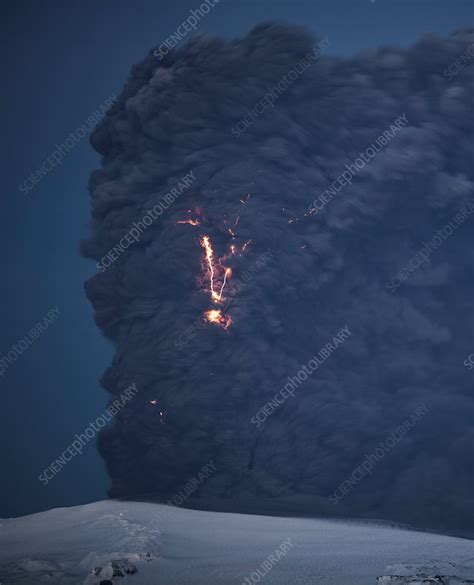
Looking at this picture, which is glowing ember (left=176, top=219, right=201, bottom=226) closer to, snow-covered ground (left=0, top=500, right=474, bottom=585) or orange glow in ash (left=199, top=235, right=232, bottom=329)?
orange glow in ash (left=199, top=235, right=232, bottom=329)

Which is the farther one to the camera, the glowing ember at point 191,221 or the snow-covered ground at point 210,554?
the glowing ember at point 191,221

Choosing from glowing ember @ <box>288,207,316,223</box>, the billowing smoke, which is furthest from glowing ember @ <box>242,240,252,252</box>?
glowing ember @ <box>288,207,316,223</box>

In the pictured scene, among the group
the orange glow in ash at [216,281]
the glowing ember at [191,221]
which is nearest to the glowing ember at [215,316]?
the orange glow in ash at [216,281]

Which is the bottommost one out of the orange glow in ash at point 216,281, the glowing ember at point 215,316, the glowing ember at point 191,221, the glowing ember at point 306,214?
the glowing ember at point 215,316

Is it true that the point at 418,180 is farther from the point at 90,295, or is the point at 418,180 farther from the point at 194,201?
the point at 90,295

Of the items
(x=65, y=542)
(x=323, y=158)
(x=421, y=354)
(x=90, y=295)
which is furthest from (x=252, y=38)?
(x=65, y=542)

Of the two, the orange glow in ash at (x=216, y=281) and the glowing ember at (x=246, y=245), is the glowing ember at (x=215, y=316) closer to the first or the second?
the orange glow in ash at (x=216, y=281)

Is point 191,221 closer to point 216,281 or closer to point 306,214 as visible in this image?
point 216,281
